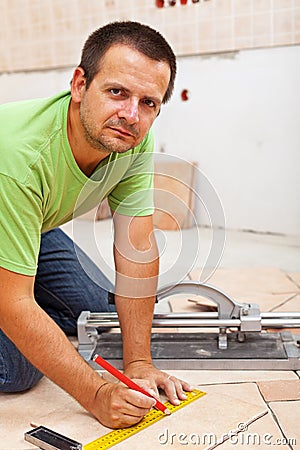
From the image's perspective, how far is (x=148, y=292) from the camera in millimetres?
1654

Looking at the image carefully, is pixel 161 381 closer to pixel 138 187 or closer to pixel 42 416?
pixel 42 416

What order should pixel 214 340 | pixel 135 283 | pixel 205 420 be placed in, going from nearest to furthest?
pixel 205 420 → pixel 135 283 → pixel 214 340

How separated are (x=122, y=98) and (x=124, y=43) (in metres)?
0.12

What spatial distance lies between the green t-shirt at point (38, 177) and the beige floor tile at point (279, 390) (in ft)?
2.12

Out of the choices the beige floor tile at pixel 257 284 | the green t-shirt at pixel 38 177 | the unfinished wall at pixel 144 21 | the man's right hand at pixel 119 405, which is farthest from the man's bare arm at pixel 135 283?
the unfinished wall at pixel 144 21

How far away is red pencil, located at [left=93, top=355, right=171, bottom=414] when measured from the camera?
1.34 meters

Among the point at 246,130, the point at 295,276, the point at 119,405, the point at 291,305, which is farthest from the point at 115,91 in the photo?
the point at 246,130

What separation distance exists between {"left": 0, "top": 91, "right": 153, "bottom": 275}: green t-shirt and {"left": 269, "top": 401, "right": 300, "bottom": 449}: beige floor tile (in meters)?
0.65

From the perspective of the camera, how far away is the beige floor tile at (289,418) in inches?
53.5

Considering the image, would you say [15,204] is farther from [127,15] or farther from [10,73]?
[10,73]

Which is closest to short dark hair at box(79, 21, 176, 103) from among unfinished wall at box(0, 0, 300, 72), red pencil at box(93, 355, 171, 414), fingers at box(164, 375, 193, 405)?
red pencil at box(93, 355, 171, 414)

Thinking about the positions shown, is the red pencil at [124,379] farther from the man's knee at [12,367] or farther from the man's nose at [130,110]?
the man's nose at [130,110]

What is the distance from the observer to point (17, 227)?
1321mm

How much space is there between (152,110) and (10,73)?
10.5 ft
